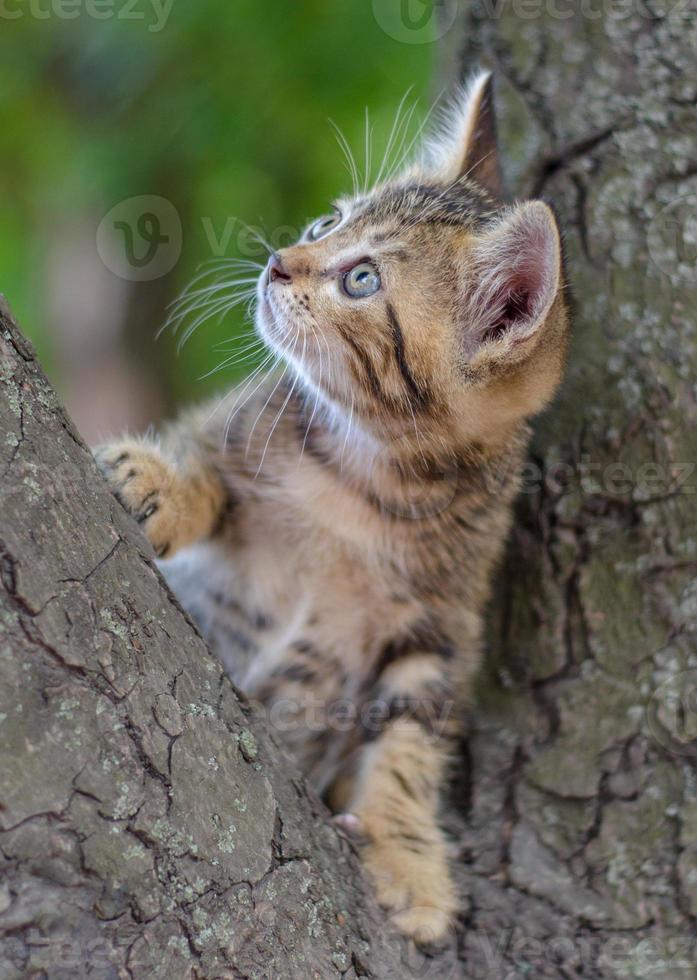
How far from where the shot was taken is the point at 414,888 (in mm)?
2471

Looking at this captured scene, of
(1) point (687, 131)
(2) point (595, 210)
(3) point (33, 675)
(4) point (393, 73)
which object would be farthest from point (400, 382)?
(4) point (393, 73)

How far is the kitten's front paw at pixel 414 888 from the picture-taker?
7.70ft

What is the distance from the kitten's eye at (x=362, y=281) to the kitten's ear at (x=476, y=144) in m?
0.63

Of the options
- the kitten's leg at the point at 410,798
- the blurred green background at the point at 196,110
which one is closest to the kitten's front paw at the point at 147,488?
the kitten's leg at the point at 410,798

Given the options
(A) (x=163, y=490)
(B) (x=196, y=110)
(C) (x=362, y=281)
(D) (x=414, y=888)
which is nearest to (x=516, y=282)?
(C) (x=362, y=281)

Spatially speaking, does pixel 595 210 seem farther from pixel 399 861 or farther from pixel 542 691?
pixel 399 861

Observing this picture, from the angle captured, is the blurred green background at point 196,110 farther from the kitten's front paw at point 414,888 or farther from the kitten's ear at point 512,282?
the kitten's front paw at point 414,888

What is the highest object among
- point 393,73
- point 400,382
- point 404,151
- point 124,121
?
point 124,121

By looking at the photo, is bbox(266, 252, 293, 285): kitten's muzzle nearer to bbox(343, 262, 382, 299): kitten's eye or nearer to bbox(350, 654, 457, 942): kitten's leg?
bbox(343, 262, 382, 299): kitten's eye

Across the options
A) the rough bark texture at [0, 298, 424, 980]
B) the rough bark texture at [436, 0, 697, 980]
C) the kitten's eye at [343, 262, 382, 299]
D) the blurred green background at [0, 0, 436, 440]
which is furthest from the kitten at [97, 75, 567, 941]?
the blurred green background at [0, 0, 436, 440]

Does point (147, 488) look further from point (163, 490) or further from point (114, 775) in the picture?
point (114, 775)

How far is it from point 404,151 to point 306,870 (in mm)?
2653

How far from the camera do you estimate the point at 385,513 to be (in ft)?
9.86

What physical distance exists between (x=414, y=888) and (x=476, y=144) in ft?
7.41
